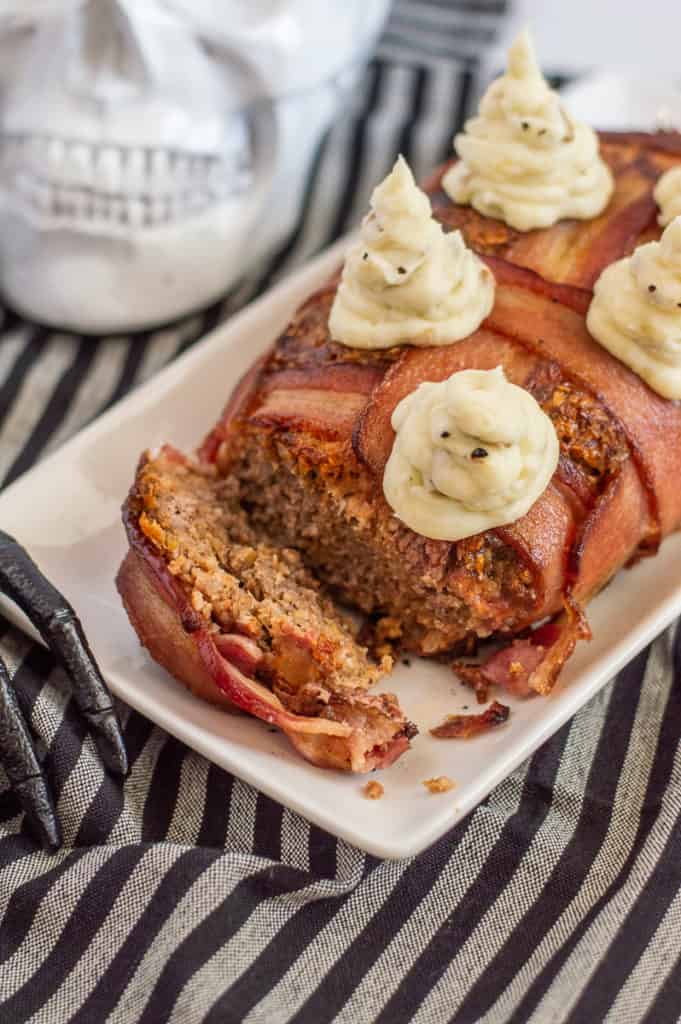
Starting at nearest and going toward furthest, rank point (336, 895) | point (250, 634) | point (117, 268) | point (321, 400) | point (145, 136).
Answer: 1. point (336, 895)
2. point (250, 634)
3. point (321, 400)
4. point (145, 136)
5. point (117, 268)

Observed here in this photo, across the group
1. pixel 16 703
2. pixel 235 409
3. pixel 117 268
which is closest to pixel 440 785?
pixel 16 703

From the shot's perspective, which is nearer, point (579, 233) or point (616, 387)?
point (616, 387)

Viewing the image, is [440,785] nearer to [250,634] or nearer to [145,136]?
[250,634]

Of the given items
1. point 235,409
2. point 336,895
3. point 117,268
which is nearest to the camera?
point 336,895

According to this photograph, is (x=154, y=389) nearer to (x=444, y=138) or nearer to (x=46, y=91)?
(x=46, y=91)

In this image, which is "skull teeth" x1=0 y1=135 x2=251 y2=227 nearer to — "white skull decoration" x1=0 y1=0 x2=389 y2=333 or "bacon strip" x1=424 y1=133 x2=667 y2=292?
"white skull decoration" x1=0 y1=0 x2=389 y2=333

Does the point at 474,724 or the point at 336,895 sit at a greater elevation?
the point at 474,724

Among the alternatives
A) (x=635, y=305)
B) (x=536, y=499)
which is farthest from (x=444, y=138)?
(x=536, y=499)

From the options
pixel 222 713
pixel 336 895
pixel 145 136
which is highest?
pixel 145 136

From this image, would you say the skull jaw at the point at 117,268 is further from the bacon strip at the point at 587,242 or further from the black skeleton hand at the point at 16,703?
the black skeleton hand at the point at 16,703
